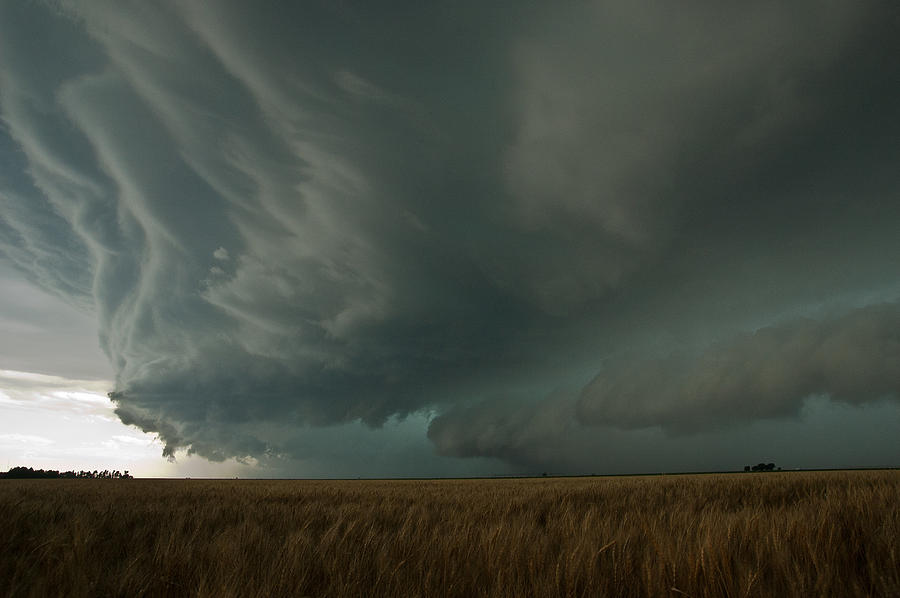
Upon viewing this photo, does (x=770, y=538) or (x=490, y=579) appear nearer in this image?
(x=490, y=579)

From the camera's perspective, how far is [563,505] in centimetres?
654

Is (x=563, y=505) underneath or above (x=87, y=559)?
underneath

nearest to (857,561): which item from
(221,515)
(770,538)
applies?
(770,538)

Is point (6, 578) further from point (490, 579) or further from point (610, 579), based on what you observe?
point (610, 579)

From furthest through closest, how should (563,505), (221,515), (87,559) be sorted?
(563,505) → (221,515) → (87,559)

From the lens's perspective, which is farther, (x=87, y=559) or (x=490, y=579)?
(x=87, y=559)

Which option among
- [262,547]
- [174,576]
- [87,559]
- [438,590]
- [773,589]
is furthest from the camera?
[262,547]

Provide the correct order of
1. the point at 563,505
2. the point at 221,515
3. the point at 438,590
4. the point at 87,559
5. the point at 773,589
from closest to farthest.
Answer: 1. the point at 773,589
2. the point at 438,590
3. the point at 87,559
4. the point at 221,515
5. the point at 563,505

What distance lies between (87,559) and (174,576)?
73 cm

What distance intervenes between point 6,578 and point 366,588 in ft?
6.30

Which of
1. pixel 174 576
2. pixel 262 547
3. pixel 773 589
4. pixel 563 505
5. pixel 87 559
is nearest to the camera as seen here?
pixel 773 589

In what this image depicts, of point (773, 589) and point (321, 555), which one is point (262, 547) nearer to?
point (321, 555)

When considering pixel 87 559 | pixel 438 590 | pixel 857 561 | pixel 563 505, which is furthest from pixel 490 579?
pixel 563 505

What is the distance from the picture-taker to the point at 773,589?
2.06 meters
